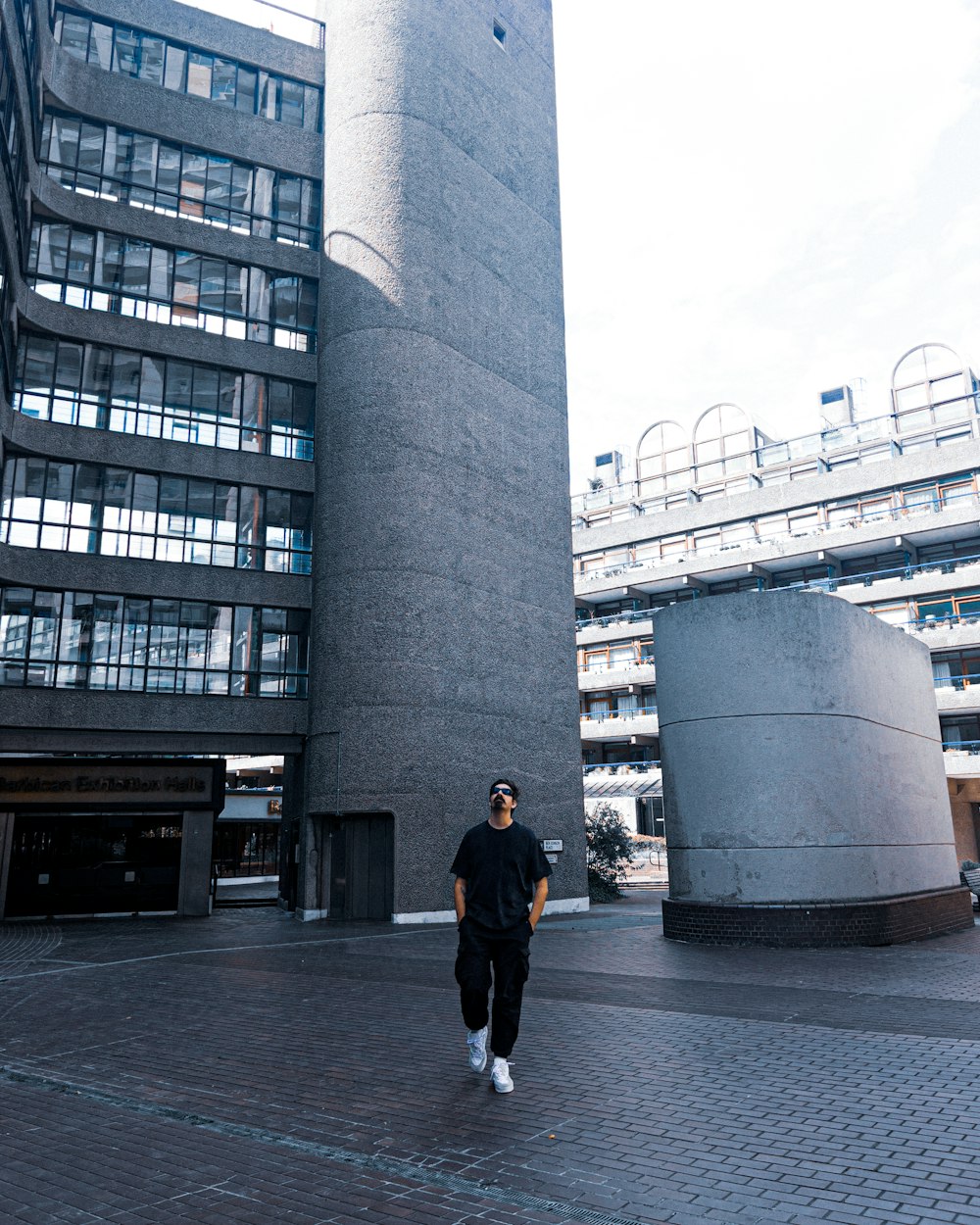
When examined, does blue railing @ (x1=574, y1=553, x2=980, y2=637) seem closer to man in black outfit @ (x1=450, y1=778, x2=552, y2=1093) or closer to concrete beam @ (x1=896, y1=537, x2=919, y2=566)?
concrete beam @ (x1=896, y1=537, x2=919, y2=566)

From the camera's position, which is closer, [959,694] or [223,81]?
[223,81]

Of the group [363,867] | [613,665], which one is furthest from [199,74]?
[613,665]

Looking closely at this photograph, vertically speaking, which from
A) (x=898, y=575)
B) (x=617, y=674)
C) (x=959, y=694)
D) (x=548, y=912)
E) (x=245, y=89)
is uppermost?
(x=245, y=89)

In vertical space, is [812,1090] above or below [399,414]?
below

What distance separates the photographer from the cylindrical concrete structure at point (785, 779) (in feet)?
43.4

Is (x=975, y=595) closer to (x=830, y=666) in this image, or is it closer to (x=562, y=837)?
(x=562, y=837)

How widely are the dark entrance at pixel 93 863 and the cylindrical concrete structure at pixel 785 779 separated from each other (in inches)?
538

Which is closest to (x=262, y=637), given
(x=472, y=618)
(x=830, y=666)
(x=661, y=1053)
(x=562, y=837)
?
(x=472, y=618)

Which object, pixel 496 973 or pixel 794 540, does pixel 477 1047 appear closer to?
pixel 496 973

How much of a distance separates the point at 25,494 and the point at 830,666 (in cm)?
1774

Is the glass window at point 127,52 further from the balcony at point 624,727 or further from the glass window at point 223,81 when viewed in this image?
the balcony at point 624,727

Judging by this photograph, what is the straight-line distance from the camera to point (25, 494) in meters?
21.9

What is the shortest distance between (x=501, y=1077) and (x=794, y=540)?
4485cm

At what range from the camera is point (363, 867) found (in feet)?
68.0
